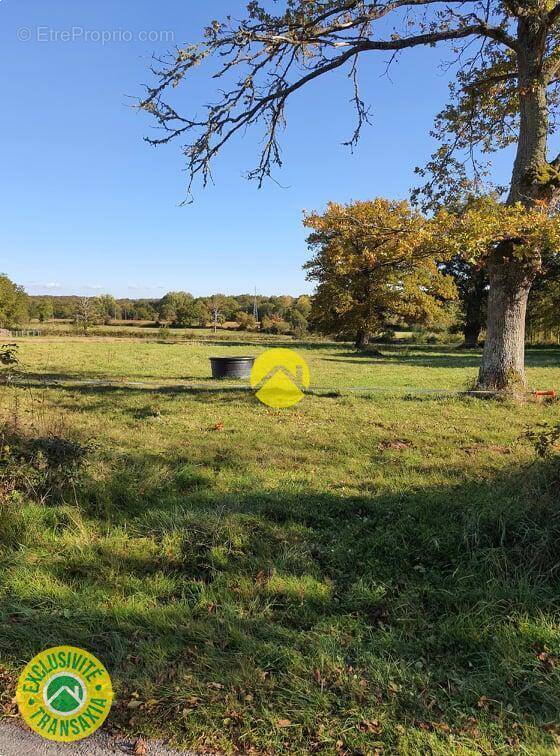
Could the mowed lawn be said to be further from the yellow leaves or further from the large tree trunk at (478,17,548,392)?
the large tree trunk at (478,17,548,392)

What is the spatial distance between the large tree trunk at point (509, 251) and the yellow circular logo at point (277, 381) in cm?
431

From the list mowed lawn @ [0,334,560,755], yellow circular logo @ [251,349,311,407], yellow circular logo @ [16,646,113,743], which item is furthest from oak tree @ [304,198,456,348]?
yellow circular logo @ [16,646,113,743]

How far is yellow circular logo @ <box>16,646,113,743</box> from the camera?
212 cm

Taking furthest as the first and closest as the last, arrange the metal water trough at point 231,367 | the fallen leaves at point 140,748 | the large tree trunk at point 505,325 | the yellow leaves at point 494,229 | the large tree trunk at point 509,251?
the metal water trough at point 231,367, the large tree trunk at point 505,325, the large tree trunk at point 509,251, the yellow leaves at point 494,229, the fallen leaves at point 140,748

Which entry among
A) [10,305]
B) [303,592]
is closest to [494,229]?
[303,592]

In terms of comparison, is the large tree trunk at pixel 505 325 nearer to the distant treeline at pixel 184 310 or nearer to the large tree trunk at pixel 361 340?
the large tree trunk at pixel 361 340

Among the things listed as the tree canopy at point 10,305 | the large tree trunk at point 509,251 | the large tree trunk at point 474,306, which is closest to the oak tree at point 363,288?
the large tree trunk at point 474,306

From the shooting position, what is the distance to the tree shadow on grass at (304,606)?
2123 millimetres

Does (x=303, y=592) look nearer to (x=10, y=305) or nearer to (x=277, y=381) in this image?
(x=277, y=381)

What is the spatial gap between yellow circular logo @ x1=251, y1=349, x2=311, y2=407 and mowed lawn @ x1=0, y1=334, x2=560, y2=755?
397 centimetres

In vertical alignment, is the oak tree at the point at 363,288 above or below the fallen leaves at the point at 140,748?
above

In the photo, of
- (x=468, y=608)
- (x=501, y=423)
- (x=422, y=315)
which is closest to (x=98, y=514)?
(x=468, y=608)

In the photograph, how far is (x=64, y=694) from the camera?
7.45 ft

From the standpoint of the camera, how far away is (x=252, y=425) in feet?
24.7
